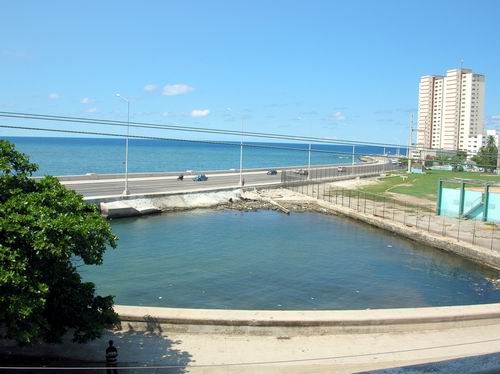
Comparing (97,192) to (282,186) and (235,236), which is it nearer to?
(235,236)

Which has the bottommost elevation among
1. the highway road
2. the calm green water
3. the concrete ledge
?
the calm green water

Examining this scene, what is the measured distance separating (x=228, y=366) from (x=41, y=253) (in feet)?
18.6

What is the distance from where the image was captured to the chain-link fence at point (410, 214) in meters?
41.2

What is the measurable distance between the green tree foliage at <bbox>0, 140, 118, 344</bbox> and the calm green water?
1127 cm

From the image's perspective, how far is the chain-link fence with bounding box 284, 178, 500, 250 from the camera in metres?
41.2

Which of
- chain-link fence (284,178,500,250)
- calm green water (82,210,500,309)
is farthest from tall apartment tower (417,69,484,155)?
calm green water (82,210,500,309)

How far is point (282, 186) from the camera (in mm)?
76562

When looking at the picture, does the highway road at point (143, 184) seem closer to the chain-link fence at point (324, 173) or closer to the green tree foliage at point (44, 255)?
the chain-link fence at point (324, 173)

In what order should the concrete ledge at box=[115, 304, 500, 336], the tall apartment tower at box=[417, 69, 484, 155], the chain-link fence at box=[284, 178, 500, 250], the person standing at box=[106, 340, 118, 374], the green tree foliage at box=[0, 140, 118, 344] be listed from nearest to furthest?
the green tree foliage at box=[0, 140, 118, 344]
the person standing at box=[106, 340, 118, 374]
the concrete ledge at box=[115, 304, 500, 336]
the chain-link fence at box=[284, 178, 500, 250]
the tall apartment tower at box=[417, 69, 484, 155]

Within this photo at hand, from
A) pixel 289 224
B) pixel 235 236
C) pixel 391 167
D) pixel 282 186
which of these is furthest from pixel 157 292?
pixel 391 167

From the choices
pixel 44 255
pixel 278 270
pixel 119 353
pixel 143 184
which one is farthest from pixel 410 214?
pixel 44 255

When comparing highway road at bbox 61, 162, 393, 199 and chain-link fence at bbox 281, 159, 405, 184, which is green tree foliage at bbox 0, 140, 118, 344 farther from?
chain-link fence at bbox 281, 159, 405, 184

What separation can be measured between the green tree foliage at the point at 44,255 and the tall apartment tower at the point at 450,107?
133 meters

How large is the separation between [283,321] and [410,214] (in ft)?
133
